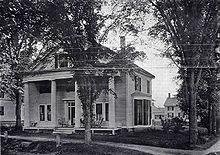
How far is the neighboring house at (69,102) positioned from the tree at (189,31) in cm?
337

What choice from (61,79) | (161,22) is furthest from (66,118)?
(161,22)

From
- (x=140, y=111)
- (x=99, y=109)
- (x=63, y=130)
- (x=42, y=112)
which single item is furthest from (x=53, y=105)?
(x=140, y=111)

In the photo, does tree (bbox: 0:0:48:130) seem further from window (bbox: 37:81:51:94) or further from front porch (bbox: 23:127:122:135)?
window (bbox: 37:81:51:94)

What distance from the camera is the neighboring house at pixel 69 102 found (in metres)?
18.4

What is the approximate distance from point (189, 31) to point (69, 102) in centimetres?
1277

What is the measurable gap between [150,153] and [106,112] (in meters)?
9.93

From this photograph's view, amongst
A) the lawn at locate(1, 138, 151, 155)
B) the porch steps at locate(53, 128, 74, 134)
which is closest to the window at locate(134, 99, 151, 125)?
the porch steps at locate(53, 128, 74, 134)

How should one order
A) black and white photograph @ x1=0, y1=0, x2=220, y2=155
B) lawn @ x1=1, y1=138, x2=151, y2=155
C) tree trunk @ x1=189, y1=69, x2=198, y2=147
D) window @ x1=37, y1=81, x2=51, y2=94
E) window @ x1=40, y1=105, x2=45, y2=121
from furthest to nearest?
window @ x1=37, y1=81, x2=51, y2=94 → window @ x1=40, y1=105, x2=45, y2=121 → tree trunk @ x1=189, y1=69, x2=198, y2=147 → lawn @ x1=1, y1=138, x2=151, y2=155 → black and white photograph @ x1=0, y1=0, x2=220, y2=155

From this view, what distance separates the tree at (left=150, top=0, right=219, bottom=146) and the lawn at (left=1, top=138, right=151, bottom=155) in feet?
12.0

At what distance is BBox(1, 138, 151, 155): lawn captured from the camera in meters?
10.5

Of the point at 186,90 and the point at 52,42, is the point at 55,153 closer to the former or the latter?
the point at 52,42

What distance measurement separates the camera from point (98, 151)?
34.4ft

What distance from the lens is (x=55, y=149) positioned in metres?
12.0

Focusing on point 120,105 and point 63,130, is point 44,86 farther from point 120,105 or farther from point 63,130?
point 120,105
